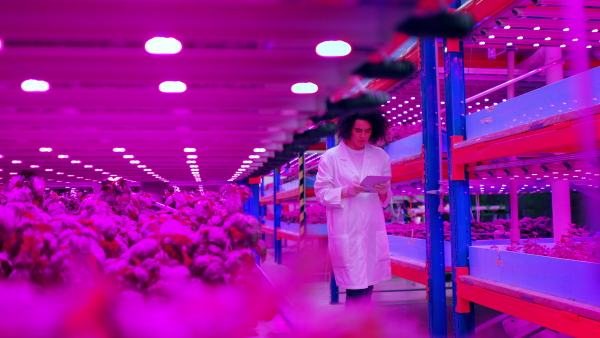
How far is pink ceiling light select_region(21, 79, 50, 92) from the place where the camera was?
1043mm

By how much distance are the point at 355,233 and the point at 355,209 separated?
0.14 m

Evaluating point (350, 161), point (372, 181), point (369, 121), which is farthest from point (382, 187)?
point (369, 121)

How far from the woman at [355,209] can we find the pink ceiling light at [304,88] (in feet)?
6.52

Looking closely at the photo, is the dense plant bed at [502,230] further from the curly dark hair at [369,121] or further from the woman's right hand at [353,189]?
the woman's right hand at [353,189]

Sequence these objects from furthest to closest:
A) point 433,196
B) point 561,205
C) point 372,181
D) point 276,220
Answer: point 276,220 < point 561,205 < point 433,196 < point 372,181

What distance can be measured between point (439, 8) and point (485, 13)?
259 cm

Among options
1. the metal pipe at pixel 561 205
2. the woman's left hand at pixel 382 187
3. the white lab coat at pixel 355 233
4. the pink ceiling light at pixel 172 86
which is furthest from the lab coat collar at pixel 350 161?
the pink ceiling light at pixel 172 86

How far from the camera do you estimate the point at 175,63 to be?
96 cm

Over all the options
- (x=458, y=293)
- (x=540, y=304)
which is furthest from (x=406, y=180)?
(x=540, y=304)

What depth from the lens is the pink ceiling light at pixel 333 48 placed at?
34.0 inches

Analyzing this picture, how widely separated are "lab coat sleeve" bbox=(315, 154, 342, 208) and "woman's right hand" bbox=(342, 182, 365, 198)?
0.11 feet

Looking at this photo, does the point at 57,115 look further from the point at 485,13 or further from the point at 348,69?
the point at 485,13

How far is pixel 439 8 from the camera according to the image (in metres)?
0.72

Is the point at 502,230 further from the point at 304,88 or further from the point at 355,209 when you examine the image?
the point at 304,88
